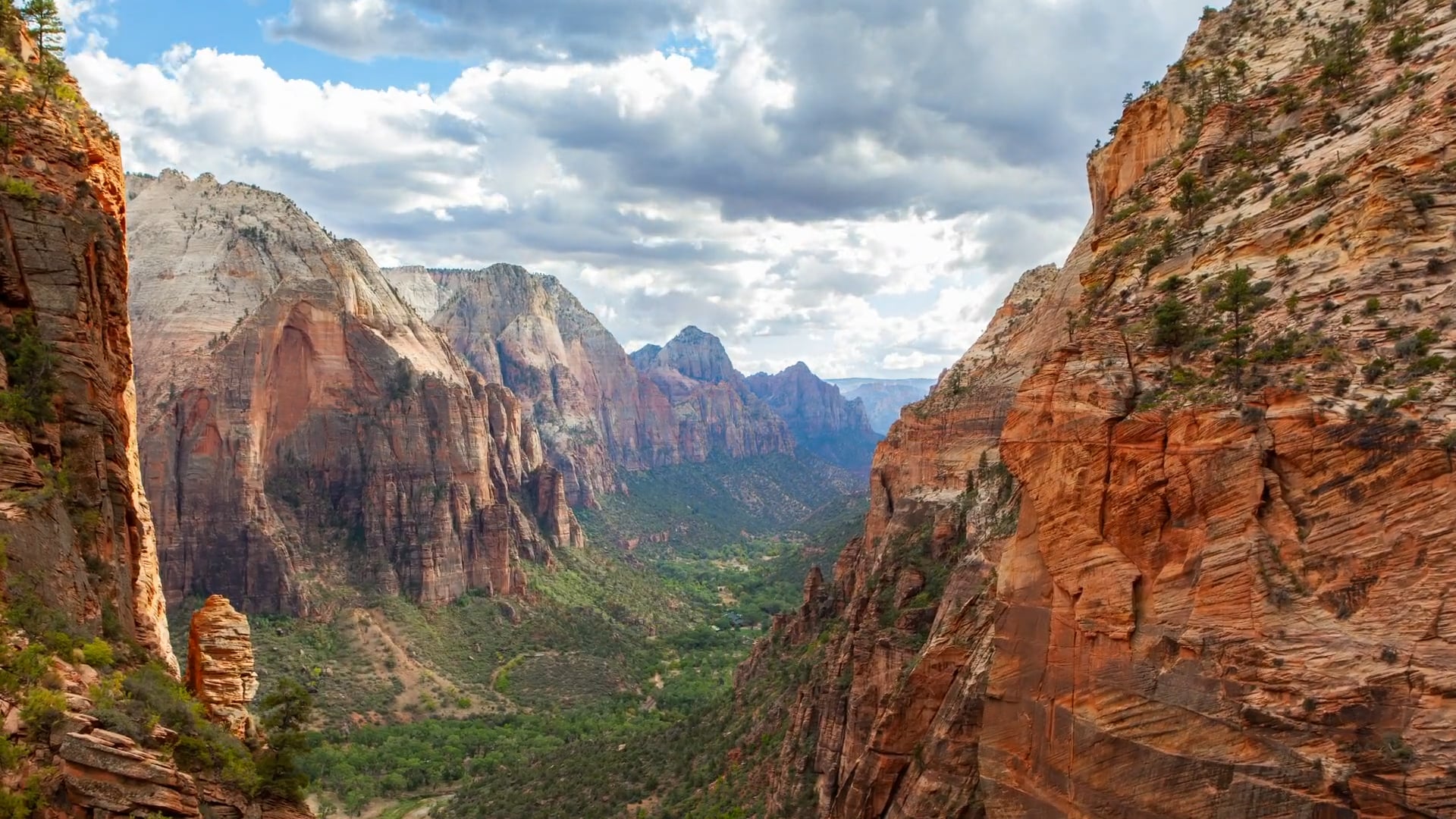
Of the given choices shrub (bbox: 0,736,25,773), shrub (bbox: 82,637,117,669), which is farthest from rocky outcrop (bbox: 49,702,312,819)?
shrub (bbox: 82,637,117,669)

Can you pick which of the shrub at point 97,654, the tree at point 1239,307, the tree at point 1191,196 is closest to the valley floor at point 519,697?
the shrub at point 97,654

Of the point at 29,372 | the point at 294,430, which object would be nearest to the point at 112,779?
the point at 29,372

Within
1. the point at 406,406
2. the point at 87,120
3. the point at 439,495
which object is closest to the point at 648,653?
the point at 439,495

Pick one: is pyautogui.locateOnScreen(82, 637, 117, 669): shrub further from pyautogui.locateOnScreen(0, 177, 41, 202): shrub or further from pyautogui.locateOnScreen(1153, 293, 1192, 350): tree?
pyautogui.locateOnScreen(1153, 293, 1192, 350): tree

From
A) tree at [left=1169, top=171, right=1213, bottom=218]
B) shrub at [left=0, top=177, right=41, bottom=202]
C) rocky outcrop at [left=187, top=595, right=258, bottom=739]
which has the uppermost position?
tree at [left=1169, top=171, right=1213, bottom=218]

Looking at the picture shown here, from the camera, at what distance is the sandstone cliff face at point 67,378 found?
2416 cm

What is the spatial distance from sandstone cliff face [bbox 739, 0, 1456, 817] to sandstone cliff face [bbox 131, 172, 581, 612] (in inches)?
4117

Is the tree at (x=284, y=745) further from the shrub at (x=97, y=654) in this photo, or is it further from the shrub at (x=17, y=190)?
the shrub at (x=17, y=190)

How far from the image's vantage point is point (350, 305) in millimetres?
150375

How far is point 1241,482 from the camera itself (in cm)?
2166

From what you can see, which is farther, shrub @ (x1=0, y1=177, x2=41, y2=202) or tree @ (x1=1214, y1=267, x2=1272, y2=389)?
shrub @ (x1=0, y1=177, x2=41, y2=202)

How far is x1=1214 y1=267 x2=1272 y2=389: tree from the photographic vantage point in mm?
23562

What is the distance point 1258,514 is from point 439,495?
129474 mm

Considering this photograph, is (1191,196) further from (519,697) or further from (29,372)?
(519,697)
